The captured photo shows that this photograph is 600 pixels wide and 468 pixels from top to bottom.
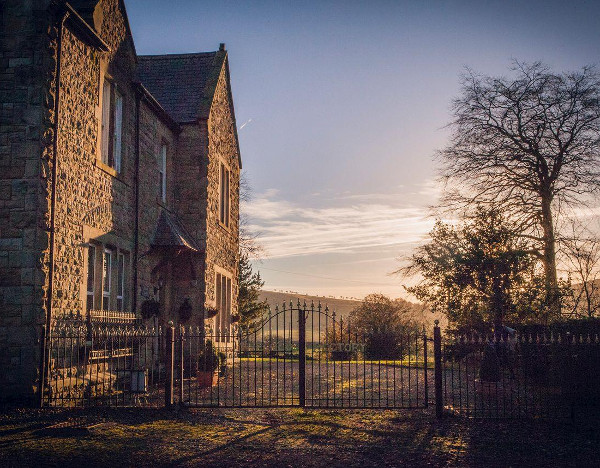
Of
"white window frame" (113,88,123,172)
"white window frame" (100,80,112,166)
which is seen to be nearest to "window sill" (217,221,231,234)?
"white window frame" (113,88,123,172)

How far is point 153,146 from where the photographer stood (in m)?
16.4

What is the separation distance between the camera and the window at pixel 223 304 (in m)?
21.0

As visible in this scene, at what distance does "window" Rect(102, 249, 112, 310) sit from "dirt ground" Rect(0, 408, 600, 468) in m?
3.19

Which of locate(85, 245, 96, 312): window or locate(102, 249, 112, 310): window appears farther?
locate(102, 249, 112, 310): window

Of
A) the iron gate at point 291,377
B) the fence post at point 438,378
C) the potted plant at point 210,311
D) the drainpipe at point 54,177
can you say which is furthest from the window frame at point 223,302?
the fence post at point 438,378

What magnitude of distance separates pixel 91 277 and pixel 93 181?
2021 millimetres

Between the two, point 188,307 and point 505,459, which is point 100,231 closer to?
point 188,307

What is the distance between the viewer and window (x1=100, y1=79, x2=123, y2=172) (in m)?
13.6

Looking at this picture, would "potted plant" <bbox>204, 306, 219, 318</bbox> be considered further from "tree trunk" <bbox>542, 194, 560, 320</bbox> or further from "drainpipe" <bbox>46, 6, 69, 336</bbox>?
"tree trunk" <bbox>542, 194, 560, 320</bbox>

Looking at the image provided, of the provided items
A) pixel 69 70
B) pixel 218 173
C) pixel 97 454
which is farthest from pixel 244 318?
pixel 97 454

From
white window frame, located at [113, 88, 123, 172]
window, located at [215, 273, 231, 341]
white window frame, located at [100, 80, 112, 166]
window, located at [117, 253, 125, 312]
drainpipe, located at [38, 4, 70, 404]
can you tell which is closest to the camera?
drainpipe, located at [38, 4, 70, 404]

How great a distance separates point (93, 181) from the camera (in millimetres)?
12609

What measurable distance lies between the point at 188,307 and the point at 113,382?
4.95 metres

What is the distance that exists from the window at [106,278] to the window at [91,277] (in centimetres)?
35
